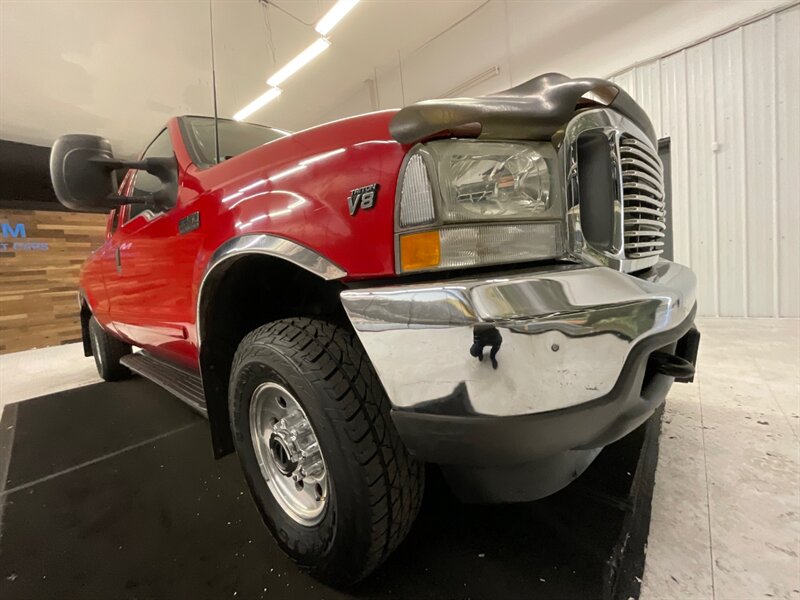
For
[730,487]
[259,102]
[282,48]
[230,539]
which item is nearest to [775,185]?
[730,487]

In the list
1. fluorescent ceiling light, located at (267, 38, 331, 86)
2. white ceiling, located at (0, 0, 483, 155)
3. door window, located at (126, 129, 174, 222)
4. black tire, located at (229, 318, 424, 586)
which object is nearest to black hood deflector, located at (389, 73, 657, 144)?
black tire, located at (229, 318, 424, 586)

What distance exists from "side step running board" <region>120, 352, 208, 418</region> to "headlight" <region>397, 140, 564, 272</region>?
114cm

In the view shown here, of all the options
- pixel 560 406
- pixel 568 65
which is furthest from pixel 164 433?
pixel 568 65

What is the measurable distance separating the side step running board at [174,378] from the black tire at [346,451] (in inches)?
26.4

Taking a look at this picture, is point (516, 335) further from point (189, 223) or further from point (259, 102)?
point (259, 102)

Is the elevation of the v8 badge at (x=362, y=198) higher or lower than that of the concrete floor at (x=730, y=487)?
higher

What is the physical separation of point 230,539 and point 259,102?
7190 millimetres

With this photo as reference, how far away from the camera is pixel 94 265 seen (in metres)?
2.80

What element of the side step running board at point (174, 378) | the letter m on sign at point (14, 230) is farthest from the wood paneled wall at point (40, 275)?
the side step running board at point (174, 378)

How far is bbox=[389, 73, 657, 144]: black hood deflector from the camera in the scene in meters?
0.77

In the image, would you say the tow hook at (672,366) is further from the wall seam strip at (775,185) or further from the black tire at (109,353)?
the wall seam strip at (775,185)

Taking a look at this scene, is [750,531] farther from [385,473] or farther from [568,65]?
[568,65]

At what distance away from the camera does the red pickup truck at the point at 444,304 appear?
706mm

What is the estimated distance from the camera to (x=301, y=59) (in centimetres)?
517
